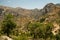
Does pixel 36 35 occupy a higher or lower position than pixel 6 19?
lower

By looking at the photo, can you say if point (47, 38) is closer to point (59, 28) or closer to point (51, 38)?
point (51, 38)

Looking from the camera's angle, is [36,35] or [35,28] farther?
[35,28]

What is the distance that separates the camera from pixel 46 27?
83312 millimetres

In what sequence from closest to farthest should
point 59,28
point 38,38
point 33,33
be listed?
point 38,38, point 33,33, point 59,28

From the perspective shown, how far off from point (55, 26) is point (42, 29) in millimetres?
20724

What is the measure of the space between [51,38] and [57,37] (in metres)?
2.95

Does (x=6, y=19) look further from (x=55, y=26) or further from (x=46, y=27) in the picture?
(x=55, y=26)

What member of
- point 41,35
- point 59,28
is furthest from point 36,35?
point 59,28

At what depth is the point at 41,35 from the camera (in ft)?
252

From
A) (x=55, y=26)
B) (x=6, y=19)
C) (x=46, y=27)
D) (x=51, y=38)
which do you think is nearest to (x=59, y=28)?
(x=55, y=26)

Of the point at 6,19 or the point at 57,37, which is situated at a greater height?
the point at 6,19

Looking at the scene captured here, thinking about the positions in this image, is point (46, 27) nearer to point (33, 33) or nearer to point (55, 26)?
point (33, 33)

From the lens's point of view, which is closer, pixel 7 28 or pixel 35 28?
pixel 7 28

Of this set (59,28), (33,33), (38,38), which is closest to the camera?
(38,38)
